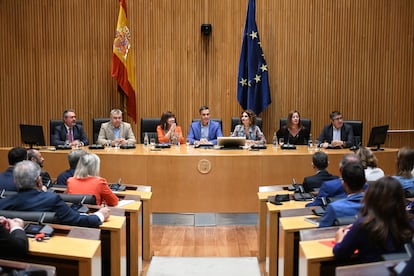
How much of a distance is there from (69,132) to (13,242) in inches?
184

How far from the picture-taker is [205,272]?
171 inches

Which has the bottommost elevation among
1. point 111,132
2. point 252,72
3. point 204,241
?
point 204,241

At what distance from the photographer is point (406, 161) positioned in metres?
3.94

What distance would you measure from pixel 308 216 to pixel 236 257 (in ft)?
5.35

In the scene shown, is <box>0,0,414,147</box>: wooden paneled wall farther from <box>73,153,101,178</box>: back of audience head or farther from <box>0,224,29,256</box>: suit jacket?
<box>0,224,29,256</box>: suit jacket

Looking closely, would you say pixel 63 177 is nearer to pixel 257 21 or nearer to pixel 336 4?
pixel 257 21

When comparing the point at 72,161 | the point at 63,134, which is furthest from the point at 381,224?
the point at 63,134

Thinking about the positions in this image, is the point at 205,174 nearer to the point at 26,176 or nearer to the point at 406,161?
the point at 406,161

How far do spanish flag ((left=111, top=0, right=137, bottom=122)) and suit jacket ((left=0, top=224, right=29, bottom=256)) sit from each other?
578 centimetres

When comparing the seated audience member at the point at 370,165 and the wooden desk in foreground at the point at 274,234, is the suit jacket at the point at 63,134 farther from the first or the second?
the seated audience member at the point at 370,165

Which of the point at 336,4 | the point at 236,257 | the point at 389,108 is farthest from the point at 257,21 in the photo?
the point at 236,257

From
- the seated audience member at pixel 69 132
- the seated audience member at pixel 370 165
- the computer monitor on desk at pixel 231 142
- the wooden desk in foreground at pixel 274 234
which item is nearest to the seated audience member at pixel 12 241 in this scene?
the wooden desk in foreground at pixel 274 234

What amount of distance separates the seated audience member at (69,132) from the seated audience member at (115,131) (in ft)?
1.09

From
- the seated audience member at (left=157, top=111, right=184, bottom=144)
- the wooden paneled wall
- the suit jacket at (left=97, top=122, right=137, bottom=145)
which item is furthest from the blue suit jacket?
the wooden paneled wall
